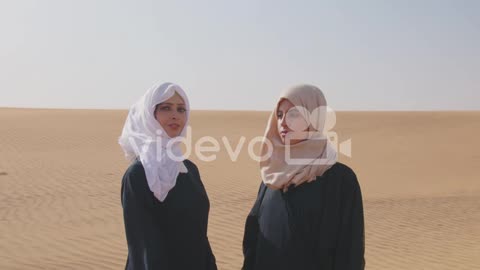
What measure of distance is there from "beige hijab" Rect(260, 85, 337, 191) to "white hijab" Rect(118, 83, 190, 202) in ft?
1.93

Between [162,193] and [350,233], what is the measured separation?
1.06 metres

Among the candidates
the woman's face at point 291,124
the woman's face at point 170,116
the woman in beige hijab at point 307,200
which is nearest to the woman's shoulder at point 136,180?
the woman's face at point 170,116

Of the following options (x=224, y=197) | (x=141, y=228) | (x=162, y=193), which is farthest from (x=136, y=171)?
(x=224, y=197)

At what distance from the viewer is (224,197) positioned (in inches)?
484

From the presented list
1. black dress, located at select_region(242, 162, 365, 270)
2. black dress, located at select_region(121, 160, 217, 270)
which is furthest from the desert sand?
black dress, located at select_region(242, 162, 365, 270)

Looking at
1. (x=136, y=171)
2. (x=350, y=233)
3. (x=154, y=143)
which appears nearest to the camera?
(x=350, y=233)

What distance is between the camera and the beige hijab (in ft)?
9.28

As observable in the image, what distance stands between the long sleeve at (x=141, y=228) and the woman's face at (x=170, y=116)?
1.18 ft

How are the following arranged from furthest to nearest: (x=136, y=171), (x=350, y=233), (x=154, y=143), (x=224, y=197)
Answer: (x=224, y=197), (x=154, y=143), (x=136, y=171), (x=350, y=233)

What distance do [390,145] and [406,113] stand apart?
597 inches

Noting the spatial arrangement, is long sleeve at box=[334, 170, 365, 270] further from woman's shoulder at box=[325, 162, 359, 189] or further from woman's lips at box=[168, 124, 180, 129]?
woman's lips at box=[168, 124, 180, 129]

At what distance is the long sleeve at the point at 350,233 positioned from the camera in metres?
2.73

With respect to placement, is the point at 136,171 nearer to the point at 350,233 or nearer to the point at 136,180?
the point at 136,180

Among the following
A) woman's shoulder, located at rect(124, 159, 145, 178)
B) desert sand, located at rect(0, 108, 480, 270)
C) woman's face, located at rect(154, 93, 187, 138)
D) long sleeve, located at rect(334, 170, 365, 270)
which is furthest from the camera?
desert sand, located at rect(0, 108, 480, 270)
